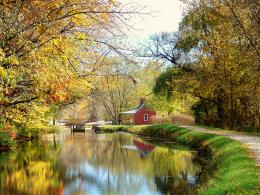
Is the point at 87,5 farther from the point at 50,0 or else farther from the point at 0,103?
the point at 0,103

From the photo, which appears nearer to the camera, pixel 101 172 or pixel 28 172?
pixel 101 172

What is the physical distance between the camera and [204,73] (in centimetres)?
3416

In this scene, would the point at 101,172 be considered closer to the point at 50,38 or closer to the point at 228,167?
the point at 228,167

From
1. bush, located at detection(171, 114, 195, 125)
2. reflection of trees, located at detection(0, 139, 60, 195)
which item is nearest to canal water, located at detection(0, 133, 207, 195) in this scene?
reflection of trees, located at detection(0, 139, 60, 195)

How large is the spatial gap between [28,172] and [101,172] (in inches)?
159

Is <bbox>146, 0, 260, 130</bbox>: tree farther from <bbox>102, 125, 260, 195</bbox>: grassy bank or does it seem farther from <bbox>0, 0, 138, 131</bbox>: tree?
<bbox>0, 0, 138, 131</bbox>: tree

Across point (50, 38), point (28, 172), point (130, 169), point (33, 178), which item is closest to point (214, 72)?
point (130, 169)

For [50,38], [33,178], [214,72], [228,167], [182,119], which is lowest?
[33,178]

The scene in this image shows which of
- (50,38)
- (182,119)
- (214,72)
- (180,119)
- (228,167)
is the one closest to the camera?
(50,38)

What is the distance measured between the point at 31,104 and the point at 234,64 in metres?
22.6

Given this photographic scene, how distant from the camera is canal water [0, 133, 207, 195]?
1675 centimetres

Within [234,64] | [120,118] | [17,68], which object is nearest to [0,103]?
[17,68]

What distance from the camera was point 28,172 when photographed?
71.0ft

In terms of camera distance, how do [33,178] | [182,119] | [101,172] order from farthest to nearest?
1. [182,119]
2. [101,172]
3. [33,178]
